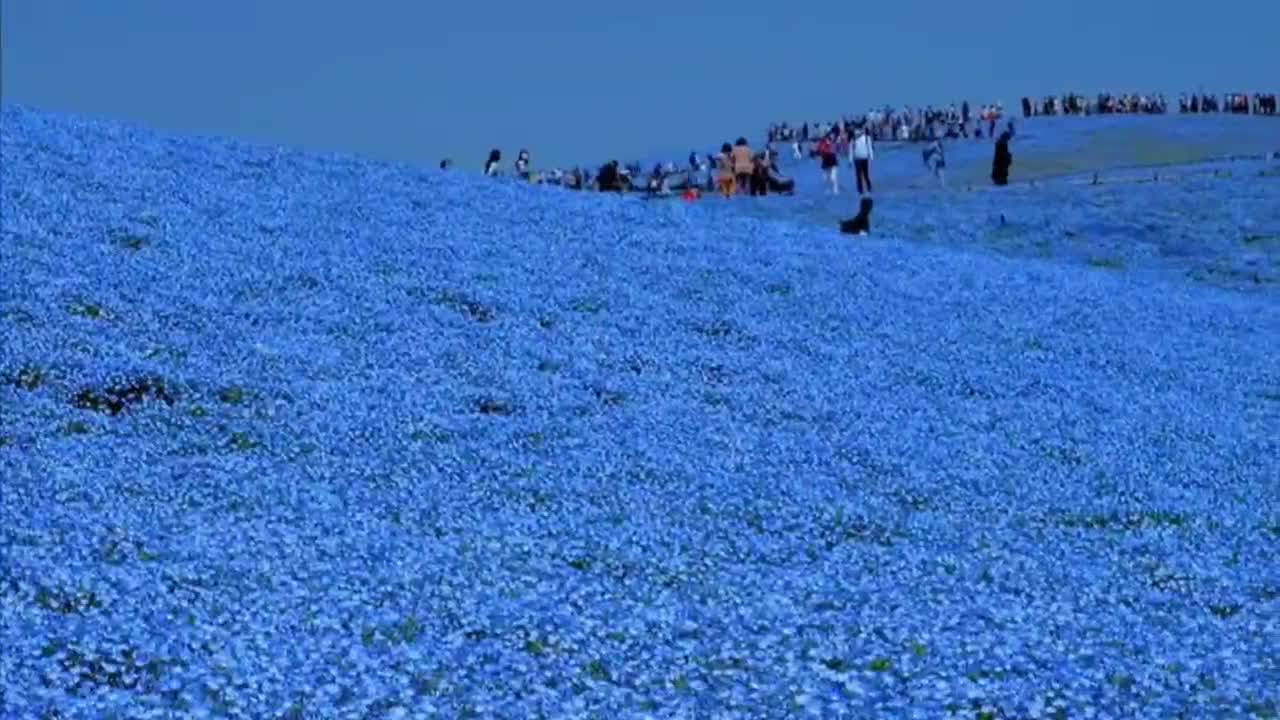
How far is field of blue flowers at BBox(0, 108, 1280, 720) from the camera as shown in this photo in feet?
29.3

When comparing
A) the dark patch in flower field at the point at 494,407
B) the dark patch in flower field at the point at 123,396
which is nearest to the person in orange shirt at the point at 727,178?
the dark patch in flower field at the point at 494,407

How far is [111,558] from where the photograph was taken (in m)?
10.6

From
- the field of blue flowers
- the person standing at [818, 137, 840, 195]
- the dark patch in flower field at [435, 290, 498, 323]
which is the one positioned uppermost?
the person standing at [818, 137, 840, 195]

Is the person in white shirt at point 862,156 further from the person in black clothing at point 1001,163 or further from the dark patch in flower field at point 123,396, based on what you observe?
the dark patch in flower field at point 123,396

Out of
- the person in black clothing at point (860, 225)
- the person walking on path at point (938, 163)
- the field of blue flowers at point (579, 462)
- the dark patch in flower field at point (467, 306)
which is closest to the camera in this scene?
the field of blue flowers at point (579, 462)

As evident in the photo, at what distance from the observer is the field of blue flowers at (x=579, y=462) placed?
892 cm

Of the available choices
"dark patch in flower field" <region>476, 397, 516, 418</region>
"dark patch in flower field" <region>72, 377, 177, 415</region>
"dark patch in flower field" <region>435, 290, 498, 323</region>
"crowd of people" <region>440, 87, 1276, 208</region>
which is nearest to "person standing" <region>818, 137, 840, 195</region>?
"crowd of people" <region>440, 87, 1276, 208</region>

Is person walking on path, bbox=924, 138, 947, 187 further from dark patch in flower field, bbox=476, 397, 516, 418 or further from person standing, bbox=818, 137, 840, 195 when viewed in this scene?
dark patch in flower field, bbox=476, 397, 516, 418

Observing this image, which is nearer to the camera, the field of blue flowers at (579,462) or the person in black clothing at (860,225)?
the field of blue flowers at (579,462)

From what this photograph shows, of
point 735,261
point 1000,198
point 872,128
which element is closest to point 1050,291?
point 735,261

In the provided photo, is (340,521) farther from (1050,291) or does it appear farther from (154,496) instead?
(1050,291)

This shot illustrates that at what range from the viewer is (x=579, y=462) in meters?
13.8

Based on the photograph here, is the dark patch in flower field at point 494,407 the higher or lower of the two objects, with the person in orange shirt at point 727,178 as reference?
lower

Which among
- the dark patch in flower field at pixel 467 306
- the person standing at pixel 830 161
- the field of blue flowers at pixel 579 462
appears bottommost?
the field of blue flowers at pixel 579 462
